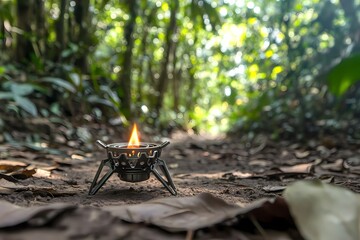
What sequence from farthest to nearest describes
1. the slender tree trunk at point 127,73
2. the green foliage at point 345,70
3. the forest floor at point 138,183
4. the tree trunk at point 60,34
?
1. the slender tree trunk at point 127,73
2. the tree trunk at point 60,34
3. the forest floor at point 138,183
4. the green foliage at point 345,70

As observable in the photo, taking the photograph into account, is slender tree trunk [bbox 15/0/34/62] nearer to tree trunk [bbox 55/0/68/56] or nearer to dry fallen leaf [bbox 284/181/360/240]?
tree trunk [bbox 55/0/68/56]

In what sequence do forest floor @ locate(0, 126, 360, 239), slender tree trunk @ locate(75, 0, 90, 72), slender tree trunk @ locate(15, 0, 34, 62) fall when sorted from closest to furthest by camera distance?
forest floor @ locate(0, 126, 360, 239), slender tree trunk @ locate(15, 0, 34, 62), slender tree trunk @ locate(75, 0, 90, 72)

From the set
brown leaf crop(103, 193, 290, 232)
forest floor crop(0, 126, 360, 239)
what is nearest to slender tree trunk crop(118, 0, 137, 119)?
forest floor crop(0, 126, 360, 239)

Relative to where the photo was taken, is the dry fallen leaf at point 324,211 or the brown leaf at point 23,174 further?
the brown leaf at point 23,174

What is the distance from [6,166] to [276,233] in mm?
1186

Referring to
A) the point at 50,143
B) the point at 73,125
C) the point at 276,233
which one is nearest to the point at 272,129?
the point at 73,125

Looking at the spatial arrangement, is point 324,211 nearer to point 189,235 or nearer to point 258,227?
point 258,227

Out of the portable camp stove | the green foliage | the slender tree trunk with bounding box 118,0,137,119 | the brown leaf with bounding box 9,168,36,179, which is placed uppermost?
the slender tree trunk with bounding box 118,0,137,119

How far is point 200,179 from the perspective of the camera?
1739mm

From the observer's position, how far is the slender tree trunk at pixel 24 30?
13.3ft

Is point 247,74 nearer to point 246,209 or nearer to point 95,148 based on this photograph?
point 95,148

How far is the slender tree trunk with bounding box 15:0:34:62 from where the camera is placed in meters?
4.07

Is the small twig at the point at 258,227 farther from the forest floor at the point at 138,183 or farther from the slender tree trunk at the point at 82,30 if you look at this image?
the slender tree trunk at the point at 82,30

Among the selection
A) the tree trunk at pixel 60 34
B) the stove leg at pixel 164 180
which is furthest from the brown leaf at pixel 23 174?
the tree trunk at pixel 60 34
